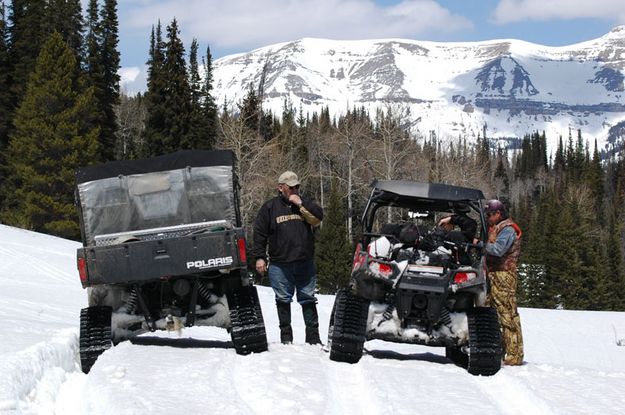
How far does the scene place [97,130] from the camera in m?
45.2

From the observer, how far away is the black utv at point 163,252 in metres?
8.19

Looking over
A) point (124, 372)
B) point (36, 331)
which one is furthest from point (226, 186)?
point (124, 372)

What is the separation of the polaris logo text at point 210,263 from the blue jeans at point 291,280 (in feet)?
4.88

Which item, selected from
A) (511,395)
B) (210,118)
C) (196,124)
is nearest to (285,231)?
(511,395)

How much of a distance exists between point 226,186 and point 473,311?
335 centimetres

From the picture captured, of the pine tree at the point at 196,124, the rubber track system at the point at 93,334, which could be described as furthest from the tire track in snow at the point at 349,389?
the pine tree at the point at 196,124

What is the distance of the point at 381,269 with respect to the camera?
8148 mm

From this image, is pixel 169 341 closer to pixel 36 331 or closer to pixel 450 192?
pixel 36 331

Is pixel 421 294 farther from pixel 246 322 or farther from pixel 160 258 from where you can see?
pixel 160 258

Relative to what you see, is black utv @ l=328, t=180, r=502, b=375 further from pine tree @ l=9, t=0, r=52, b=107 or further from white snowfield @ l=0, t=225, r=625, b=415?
pine tree @ l=9, t=0, r=52, b=107

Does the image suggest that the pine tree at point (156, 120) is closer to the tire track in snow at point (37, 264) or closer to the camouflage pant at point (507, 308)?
Result: the tire track in snow at point (37, 264)

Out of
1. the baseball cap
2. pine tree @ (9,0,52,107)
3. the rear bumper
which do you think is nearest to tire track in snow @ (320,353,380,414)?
the rear bumper

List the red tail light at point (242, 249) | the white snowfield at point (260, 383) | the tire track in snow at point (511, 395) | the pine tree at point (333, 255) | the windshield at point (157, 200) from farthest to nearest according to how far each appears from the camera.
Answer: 1. the pine tree at point (333, 255)
2. the windshield at point (157, 200)
3. the red tail light at point (242, 249)
4. the tire track in snow at point (511, 395)
5. the white snowfield at point (260, 383)

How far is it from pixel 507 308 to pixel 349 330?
264 cm
